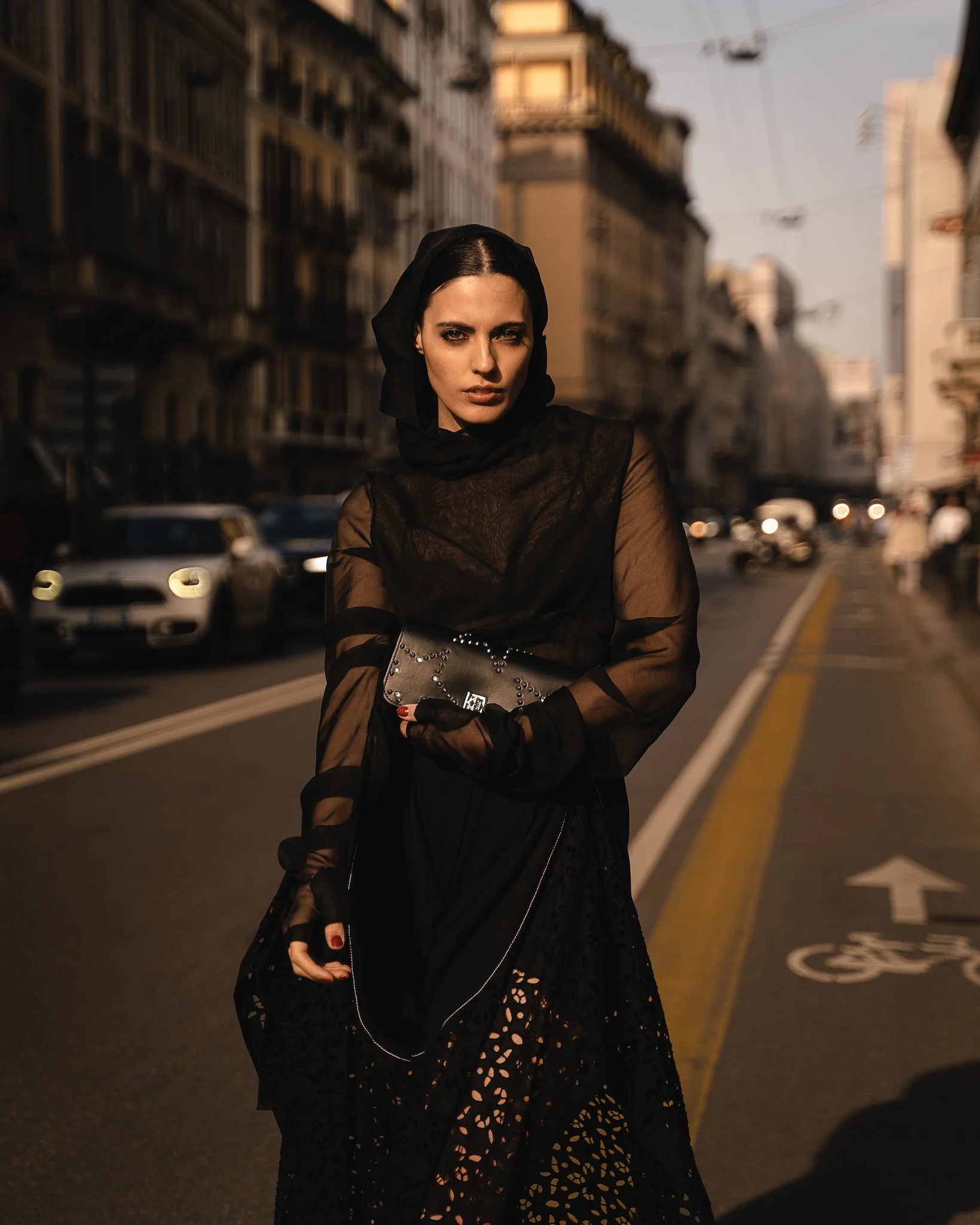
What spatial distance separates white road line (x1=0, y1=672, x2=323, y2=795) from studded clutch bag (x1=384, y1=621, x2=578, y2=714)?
307 inches

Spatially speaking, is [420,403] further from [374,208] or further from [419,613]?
[374,208]

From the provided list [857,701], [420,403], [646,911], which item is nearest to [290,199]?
[857,701]

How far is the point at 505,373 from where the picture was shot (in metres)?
2.80

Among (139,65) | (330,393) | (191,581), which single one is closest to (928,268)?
(330,393)

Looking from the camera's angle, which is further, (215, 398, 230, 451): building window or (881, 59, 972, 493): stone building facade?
(881, 59, 972, 493): stone building facade

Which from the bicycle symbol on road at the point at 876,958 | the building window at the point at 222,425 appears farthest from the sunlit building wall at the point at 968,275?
the bicycle symbol on road at the point at 876,958

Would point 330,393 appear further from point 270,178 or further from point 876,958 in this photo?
point 876,958

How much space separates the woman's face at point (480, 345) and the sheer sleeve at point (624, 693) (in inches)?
8.4

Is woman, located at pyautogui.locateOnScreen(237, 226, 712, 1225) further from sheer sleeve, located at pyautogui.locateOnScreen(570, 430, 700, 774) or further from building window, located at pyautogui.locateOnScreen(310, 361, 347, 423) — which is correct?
building window, located at pyautogui.locateOnScreen(310, 361, 347, 423)

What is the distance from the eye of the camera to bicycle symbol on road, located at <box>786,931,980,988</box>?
20.4ft

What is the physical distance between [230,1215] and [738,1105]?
4.45 feet

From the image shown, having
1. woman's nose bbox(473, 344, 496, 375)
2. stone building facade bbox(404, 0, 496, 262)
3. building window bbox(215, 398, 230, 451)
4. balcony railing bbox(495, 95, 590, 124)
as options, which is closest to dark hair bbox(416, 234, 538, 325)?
woman's nose bbox(473, 344, 496, 375)

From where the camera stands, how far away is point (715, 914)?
710cm

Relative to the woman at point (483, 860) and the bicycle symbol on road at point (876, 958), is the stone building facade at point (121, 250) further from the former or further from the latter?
the woman at point (483, 860)
